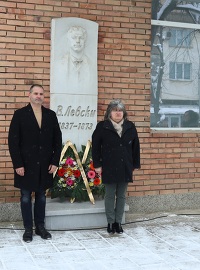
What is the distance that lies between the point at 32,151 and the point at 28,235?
94cm

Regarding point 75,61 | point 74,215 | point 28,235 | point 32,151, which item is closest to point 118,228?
point 74,215

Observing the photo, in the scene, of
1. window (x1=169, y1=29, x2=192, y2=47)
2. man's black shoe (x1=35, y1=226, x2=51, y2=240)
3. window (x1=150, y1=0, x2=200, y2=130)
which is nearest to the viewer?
man's black shoe (x1=35, y1=226, x2=51, y2=240)

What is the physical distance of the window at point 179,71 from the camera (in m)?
6.81

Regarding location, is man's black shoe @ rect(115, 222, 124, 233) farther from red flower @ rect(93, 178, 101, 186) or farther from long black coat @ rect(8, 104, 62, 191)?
long black coat @ rect(8, 104, 62, 191)

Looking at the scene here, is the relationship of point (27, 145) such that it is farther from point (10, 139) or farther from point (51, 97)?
point (51, 97)

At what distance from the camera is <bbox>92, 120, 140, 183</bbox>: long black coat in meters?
5.08

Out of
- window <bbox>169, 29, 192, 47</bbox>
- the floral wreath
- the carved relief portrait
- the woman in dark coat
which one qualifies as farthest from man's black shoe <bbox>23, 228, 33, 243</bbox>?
window <bbox>169, 29, 192, 47</bbox>

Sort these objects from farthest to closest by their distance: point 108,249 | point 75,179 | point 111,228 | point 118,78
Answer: point 118,78 → point 75,179 → point 111,228 → point 108,249

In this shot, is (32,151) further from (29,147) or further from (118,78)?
(118,78)

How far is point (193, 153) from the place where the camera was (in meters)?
6.64

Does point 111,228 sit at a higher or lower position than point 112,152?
lower

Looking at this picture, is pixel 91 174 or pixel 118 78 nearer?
pixel 91 174

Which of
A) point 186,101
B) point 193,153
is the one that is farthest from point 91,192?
point 186,101

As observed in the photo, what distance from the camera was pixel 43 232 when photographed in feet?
16.3
